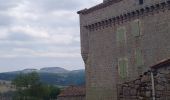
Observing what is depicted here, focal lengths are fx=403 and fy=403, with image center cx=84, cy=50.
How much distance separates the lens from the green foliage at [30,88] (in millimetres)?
61375

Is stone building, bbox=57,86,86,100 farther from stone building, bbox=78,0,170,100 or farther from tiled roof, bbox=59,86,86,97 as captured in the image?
stone building, bbox=78,0,170,100

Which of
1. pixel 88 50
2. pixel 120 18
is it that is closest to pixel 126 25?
pixel 120 18

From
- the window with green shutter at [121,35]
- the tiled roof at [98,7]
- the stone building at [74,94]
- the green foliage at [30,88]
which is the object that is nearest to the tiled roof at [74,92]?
the stone building at [74,94]

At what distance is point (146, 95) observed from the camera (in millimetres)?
11805

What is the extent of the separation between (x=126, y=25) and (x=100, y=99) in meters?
6.06

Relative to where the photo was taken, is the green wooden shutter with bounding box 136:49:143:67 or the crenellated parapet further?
the green wooden shutter with bounding box 136:49:143:67

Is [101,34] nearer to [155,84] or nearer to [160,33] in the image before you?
[160,33]

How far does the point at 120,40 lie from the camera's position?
26812mm

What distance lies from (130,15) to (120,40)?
6.46ft

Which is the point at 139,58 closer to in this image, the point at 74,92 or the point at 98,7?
the point at 98,7

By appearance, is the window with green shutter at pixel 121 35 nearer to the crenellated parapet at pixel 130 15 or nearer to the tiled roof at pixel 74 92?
the crenellated parapet at pixel 130 15

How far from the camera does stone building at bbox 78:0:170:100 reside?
23.6 metres

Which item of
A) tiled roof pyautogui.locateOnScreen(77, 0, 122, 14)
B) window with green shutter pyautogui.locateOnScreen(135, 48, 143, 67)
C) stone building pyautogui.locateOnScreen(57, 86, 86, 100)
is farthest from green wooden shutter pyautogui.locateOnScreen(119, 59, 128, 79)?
stone building pyautogui.locateOnScreen(57, 86, 86, 100)

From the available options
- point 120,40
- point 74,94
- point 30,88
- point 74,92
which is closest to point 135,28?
point 120,40
